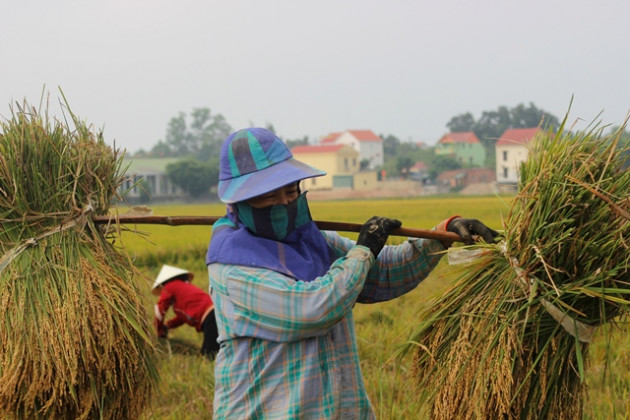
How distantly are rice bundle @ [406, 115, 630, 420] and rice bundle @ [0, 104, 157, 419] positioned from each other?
4.08 ft

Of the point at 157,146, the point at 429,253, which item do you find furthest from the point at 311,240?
the point at 157,146

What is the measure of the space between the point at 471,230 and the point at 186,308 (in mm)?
3909

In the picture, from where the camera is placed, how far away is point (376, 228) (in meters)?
2.63

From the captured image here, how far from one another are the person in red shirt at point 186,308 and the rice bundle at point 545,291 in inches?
145

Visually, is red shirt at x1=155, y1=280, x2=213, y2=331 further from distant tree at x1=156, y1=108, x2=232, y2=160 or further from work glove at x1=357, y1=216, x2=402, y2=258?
distant tree at x1=156, y1=108, x2=232, y2=160

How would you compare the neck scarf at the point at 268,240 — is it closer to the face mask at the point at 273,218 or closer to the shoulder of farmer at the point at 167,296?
the face mask at the point at 273,218

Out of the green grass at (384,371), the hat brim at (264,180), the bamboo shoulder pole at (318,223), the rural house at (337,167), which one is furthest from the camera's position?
the rural house at (337,167)

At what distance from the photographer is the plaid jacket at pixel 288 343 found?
96.7 inches

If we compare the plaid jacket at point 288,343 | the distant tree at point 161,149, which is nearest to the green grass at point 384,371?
the plaid jacket at point 288,343

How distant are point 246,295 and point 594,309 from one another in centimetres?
105

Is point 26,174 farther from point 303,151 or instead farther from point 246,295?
point 303,151

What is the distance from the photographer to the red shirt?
245 inches

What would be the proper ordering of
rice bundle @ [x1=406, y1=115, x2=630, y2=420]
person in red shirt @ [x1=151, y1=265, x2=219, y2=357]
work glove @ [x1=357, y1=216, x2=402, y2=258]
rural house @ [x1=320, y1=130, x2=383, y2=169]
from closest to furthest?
1. rice bundle @ [x1=406, y1=115, x2=630, y2=420]
2. work glove @ [x1=357, y1=216, x2=402, y2=258]
3. person in red shirt @ [x1=151, y1=265, x2=219, y2=357]
4. rural house @ [x1=320, y1=130, x2=383, y2=169]

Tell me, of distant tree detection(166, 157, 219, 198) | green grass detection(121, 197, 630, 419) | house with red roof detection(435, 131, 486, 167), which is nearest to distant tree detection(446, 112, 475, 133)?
house with red roof detection(435, 131, 486, 167)
